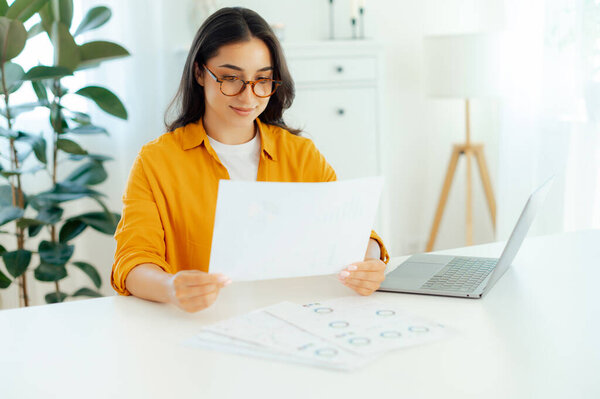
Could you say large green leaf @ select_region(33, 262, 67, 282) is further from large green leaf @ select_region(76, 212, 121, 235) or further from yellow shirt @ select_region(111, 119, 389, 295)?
Result: yellow shirt @ select_region(111, 119, 389, 295)

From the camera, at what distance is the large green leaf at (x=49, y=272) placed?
2473 millimetres

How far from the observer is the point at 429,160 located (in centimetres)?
409

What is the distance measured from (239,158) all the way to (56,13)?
1230 millimetres

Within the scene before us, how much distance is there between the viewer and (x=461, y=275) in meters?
1.37

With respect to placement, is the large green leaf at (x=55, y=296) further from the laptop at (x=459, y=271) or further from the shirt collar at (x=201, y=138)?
the laptop at (x=459, y=271)

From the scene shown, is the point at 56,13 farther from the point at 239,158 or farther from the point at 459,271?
the point at 459,271

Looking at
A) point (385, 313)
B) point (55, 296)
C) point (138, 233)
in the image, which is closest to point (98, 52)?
point (55, 296)

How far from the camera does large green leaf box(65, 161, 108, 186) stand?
263 centimetres

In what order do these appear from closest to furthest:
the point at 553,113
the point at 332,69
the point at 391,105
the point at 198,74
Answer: the point at 198,74 < the point at 553,113 < the point at 332,69 < the point at 391,105

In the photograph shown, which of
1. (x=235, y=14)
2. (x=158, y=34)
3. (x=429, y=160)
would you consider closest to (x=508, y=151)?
(x=429, y=160)

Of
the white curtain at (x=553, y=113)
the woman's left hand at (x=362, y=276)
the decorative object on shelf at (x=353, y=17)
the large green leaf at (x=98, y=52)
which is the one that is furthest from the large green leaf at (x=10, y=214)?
the white curtain at (x=553, y=113)

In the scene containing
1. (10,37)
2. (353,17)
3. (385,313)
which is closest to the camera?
(385,313)

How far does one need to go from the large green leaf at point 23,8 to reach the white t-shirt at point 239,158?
1042mm

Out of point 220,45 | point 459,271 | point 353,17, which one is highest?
point 353,17
